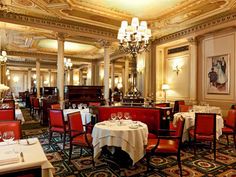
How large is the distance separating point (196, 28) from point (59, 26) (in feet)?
16.6

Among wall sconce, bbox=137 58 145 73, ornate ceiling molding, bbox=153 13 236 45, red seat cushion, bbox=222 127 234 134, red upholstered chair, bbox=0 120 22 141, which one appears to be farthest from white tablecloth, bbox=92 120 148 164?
wall sconce, bbox=137 58 145 73

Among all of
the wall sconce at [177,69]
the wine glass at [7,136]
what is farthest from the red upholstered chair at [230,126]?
the wine glass at [7,136]

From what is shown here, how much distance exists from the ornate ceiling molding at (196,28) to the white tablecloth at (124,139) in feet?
16.8

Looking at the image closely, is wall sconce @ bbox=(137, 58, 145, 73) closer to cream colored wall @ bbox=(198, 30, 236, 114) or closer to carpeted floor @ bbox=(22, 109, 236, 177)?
cream colored wall @ bbox=(198, 30, 236, 114)

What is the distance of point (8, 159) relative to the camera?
1.70 m

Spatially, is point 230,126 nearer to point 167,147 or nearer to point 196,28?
point 167,147

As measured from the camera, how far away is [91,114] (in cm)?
480

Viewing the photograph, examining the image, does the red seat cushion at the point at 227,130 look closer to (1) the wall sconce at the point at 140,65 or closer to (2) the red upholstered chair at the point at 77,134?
(2) the red upholstered chair at the point at 77,134

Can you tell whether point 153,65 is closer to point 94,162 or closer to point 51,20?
point 51,20

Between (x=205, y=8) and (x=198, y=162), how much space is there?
14.9 feet

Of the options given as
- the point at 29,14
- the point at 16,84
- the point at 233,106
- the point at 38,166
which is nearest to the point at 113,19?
the point at 29,14

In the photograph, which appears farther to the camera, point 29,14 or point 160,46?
point 160,46

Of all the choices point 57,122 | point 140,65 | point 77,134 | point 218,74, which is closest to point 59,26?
point 57,122

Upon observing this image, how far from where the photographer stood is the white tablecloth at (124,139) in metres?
3.20
